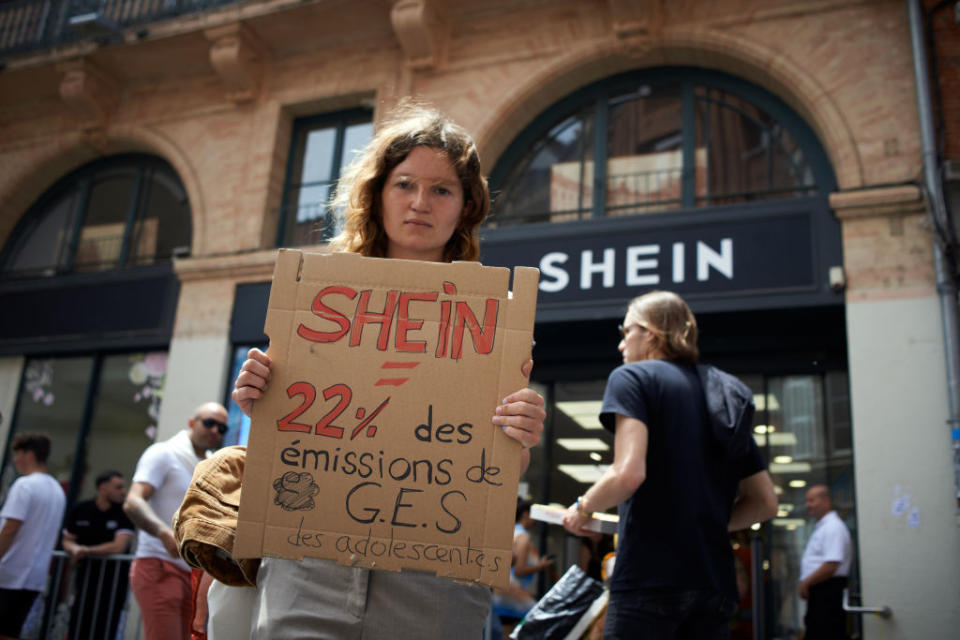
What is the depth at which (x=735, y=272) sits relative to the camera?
7.58 metres

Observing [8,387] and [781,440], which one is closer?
[781,440]

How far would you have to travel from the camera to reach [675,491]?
107 inches

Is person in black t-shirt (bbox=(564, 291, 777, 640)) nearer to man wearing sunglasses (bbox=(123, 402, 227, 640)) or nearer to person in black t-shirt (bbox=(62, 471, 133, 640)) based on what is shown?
man wearing sunglasses (bbox=(123, 402, 227, 640))

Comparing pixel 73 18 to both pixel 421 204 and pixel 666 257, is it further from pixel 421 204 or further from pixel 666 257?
pixel 421 204

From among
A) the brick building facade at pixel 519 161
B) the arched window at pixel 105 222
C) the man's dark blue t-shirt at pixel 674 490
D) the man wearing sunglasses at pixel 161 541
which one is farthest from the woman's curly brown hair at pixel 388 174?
the arched window at pixel 105 222

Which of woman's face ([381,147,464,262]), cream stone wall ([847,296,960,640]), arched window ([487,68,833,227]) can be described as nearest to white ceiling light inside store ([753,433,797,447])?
cream stone wall ([847,296,960,640])

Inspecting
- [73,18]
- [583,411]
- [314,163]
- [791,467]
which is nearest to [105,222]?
[73,18]

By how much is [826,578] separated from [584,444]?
2690 mm

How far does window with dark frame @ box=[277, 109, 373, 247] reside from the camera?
10.1m

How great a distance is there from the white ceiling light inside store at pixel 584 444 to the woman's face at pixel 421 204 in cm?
664

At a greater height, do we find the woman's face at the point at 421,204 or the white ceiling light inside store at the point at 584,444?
the white ceiling light inside store at the point at 584,444

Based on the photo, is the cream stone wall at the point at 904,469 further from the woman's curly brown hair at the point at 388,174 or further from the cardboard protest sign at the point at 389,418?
the cardboard protest sign at the point at 389,418

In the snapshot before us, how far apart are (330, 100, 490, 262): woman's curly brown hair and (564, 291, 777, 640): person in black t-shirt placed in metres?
0.90

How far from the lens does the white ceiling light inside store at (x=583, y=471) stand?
8.47 meters
